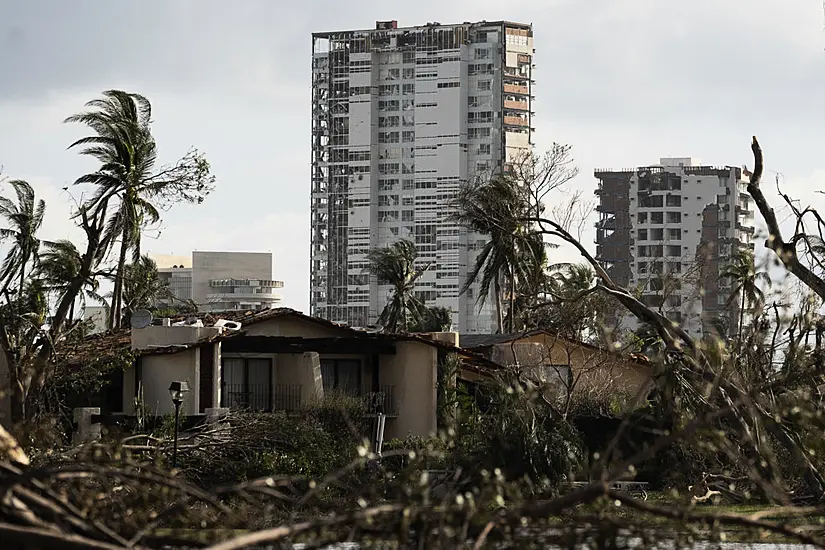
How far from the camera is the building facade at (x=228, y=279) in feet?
426

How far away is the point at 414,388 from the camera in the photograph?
33.2 metres

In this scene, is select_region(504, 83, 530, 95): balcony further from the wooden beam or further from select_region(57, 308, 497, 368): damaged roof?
the wooden beam

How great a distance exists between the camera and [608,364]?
33.7 m

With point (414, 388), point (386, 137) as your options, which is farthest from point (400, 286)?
point (386, 137)

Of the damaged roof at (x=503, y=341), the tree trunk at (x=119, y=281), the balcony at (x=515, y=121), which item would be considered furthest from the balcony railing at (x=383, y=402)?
the balcony at (x=515, y=121)

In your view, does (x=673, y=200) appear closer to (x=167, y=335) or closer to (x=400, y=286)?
(x=400, y=286)

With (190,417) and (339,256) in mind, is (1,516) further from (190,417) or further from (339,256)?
(339,256)

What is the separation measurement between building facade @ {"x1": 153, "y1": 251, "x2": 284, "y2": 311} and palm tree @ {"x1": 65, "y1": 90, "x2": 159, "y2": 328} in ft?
300

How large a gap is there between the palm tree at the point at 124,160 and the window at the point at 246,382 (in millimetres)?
3521

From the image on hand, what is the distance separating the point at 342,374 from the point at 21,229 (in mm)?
9044

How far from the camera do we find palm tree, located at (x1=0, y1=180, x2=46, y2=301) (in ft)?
105

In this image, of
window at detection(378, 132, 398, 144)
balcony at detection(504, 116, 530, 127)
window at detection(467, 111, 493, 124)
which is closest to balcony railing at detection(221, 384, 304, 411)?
window at detection(467, 111, 493, 124)

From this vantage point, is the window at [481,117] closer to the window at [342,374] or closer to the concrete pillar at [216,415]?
the window at [342,374]

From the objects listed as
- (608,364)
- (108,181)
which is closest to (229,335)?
(108,181)
